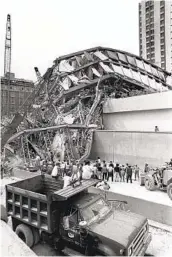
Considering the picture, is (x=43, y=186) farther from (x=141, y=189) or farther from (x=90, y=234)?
(x=141, y=189)

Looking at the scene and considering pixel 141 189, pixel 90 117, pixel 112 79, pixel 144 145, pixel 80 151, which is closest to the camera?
pixel 141 189

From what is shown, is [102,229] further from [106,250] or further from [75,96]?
[75,96]

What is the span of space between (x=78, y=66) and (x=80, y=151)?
1458cm

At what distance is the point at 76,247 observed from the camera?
553cm

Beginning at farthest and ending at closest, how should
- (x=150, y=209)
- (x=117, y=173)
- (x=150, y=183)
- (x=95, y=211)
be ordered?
(x=117, y=173) → (x=150, y=183) → (x=150, y=209) → (x=95, y=211)

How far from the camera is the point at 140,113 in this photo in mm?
18938

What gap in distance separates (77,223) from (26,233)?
167cm

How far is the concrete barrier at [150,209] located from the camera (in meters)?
7.92

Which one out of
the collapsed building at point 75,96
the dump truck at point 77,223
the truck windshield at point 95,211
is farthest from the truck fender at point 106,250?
the collapsed building at point 75,96

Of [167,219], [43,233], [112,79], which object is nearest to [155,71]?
[112,79]

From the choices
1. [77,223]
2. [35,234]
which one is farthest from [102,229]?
[35,234]

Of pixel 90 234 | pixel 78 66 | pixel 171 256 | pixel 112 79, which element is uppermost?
pixel 78 66

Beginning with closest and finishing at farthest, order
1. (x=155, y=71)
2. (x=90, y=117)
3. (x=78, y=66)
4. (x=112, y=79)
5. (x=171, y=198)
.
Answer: (x=171, y=198), (x=90, y=117), (x=112, y=79), (x=78, y=66), (x=155, y=71)

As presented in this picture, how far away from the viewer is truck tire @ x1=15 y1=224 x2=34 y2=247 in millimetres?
6117
